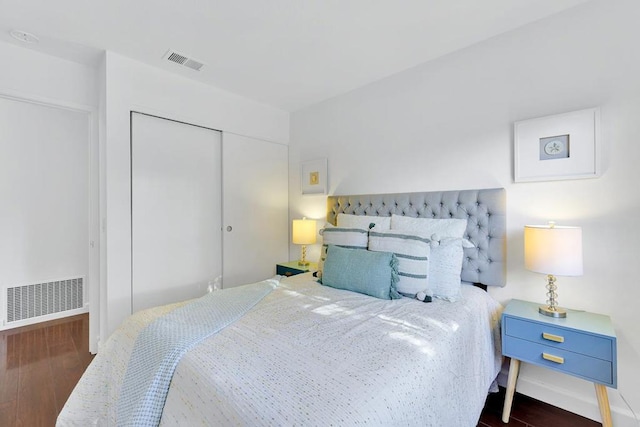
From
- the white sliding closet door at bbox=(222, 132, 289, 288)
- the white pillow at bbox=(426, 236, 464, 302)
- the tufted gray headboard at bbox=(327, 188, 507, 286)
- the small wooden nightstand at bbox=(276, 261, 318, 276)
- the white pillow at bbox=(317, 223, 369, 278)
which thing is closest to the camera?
the white pillow at bbox=(426, 236, 464, 302)

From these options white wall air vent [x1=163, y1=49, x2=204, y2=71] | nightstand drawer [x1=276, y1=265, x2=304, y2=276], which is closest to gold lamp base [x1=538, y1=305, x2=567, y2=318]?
nightstand drawer [x1=276, y1=265, x2=304, y2=276]

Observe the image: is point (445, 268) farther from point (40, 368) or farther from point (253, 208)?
point (40, 368)

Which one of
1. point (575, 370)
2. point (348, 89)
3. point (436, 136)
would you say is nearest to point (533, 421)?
→ point (575, 370)

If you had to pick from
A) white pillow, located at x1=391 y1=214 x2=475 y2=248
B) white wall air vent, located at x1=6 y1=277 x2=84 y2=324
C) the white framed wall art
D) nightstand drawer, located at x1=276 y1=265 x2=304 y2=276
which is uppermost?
the white framed wall art

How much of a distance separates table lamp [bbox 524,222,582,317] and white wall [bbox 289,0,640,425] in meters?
0.29

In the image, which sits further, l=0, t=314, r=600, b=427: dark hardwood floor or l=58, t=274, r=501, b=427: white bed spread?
l=0, t=314, r=600, b=427: dark hardwood floor

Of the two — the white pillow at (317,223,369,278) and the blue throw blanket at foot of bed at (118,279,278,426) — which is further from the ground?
the white pillow at (317,223,369,278)

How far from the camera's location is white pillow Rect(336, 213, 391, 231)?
2318 mm

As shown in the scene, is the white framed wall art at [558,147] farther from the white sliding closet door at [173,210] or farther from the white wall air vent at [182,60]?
the white sliding closet door at [173,210]

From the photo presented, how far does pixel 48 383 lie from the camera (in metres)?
2.05

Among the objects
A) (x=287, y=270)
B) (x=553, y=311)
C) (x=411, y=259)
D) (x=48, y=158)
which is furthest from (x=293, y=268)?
(x=48, y=158)

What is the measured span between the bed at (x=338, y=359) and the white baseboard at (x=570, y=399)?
34 centimetres

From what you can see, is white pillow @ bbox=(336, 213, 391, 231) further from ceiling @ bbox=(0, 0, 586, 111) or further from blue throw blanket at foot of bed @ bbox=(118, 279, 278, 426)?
A: ceiling @ bbox=(0, 0, 586, 111)

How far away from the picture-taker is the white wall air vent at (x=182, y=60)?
89.5 inches
